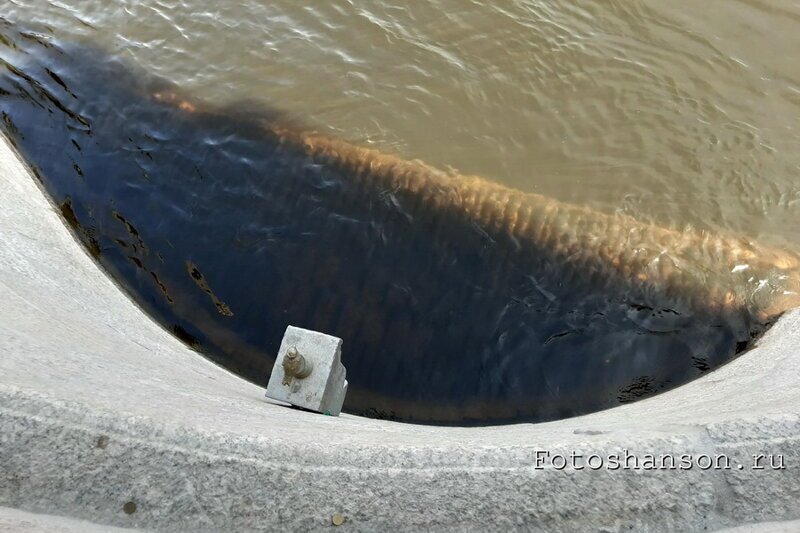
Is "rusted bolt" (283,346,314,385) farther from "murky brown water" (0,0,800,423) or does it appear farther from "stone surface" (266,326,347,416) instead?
"murky brown water" (0,0,800,423)

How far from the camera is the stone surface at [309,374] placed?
3201mm

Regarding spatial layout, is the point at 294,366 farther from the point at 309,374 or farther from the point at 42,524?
the point at 42,524

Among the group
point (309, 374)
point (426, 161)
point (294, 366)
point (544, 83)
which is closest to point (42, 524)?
point (294, 366)

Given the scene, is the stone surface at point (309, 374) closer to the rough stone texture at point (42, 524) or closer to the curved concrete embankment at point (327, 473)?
the curved concrete embankment at point (327, 473)

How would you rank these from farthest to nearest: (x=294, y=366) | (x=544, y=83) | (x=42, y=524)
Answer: (x=544, y=83) < (x=294, y=366) < (x=42, y=524)

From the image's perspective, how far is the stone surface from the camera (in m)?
3.20

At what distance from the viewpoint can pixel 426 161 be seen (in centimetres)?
527

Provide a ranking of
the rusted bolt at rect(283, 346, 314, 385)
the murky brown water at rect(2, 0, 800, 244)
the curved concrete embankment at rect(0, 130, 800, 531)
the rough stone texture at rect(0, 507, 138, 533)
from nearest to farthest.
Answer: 1. the rough stone texture at rect(0, 507, 138, 533)
2. the curved concrete embankment at rect(0, 130, 800, 531)
3. the rusted bolt at rect(283, 346, 314, 385)
4. the murky brown water at rect(2, 0, 800, 244)

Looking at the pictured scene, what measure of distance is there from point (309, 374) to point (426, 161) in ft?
8.67

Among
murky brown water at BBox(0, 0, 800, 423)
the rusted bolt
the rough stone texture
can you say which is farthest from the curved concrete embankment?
murky brown water at BBox(0, 0, 800, 423)

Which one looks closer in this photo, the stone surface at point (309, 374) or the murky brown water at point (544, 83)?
the stone surface at point (309, 374)

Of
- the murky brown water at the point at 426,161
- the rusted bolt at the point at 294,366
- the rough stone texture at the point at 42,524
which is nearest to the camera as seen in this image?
the rough stone texture at the point at 42,524

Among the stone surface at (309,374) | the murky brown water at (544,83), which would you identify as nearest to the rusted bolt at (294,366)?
the stone surface at (309,374)

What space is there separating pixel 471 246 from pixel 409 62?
2.21m
